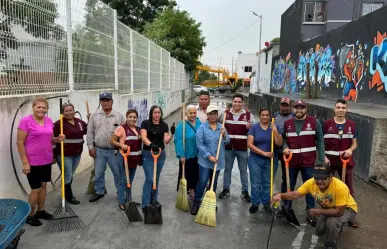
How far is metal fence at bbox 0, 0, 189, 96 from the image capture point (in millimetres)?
4848

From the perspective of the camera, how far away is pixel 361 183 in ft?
21.8

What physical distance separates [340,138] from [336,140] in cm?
6

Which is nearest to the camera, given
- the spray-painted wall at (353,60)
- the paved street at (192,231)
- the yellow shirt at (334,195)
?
the yellow shirt at (334,195)

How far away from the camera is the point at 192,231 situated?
176 inches

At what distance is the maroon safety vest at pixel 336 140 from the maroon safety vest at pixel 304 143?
26 centimetres

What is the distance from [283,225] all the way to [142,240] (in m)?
1.97

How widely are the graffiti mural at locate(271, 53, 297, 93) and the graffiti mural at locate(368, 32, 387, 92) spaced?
30.3ft

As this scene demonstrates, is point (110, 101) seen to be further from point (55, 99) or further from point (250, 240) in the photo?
point (250, 240)

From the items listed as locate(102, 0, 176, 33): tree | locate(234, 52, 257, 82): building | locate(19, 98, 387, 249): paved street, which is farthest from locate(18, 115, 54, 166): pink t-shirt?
locate(234, 52, 257, 82): building

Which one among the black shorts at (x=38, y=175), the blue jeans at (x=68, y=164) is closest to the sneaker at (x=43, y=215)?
the black shorts at (x=38, y=175)

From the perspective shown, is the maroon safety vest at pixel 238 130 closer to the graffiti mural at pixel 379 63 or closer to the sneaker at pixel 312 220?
the sneaker at pixel 312 220

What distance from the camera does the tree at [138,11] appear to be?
3316 centimetres

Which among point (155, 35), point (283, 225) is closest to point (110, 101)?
point (283, 225)

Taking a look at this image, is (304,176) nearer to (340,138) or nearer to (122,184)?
(340,138)
